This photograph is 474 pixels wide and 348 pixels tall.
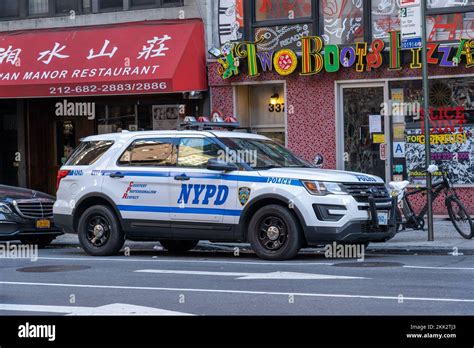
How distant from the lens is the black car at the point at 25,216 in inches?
717

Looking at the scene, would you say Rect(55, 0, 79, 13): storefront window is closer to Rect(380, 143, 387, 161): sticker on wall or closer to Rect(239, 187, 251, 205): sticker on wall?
Rect(380, 143, 387, 161): sticker on wall

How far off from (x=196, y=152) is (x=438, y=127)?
7226 mm

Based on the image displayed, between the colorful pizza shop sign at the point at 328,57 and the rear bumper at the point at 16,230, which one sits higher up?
the colorful pizza shop sign at the point at 328,57

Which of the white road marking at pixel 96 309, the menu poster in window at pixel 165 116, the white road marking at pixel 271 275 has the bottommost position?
the white road marking at pixel 271 275

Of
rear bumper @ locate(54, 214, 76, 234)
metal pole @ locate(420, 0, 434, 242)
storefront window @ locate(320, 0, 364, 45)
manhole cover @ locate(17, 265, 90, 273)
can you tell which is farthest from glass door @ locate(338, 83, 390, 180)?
manhole cover @ locate(17, 265, 90, 273)

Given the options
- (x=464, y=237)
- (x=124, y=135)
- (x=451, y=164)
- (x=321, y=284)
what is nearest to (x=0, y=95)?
(x=124, y=135)

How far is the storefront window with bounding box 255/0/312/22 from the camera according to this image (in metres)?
22.4

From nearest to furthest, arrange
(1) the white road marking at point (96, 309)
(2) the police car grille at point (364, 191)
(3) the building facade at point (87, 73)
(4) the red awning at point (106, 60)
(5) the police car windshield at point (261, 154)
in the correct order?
(1) the white road marking at point (96, 309)
(2) the police car grille at point (364, 191)
(5) the police car windshield at point (261, 154)
(4) the red awning at point (106, 60)
(3) the building facade at point (87, 73)

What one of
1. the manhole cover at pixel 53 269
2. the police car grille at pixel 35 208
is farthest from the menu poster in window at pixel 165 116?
the manhole cover at pixel 53 269

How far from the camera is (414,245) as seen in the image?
16.7 m

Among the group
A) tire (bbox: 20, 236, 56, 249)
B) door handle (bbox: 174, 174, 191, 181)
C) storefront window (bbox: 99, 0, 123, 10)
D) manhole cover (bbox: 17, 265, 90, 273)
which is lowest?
tire (bbox: 20, 236, 56, 249)

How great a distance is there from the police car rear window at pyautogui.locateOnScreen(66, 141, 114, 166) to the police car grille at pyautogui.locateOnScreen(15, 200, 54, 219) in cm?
181

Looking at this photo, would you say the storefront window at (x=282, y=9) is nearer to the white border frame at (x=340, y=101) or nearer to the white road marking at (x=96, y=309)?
the white border frame at (x=340, y=101)

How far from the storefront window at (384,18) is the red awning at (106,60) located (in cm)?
405
